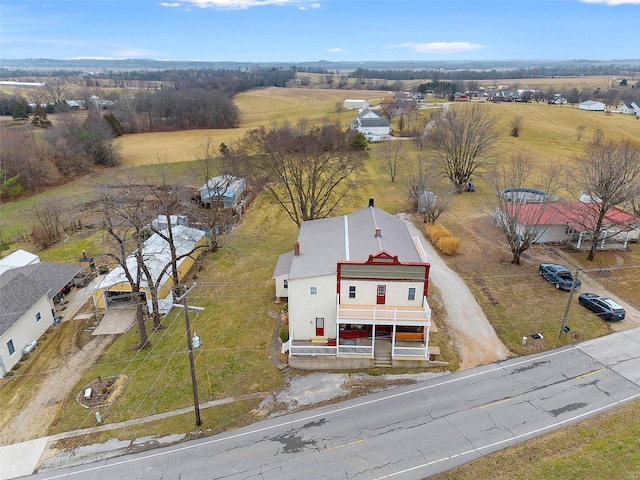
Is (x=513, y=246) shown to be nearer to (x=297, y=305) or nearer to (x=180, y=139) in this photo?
(x=297, y=305)

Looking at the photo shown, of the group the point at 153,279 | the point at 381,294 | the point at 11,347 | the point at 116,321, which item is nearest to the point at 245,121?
the point at 153,279

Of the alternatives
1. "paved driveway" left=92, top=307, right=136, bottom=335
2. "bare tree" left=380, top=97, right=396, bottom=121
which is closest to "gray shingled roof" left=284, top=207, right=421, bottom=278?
"paved driveway" left=92, top=307, right=136, bottom=335

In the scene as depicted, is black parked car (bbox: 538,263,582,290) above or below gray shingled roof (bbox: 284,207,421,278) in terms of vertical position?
below

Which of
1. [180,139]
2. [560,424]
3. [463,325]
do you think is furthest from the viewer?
[180,139]

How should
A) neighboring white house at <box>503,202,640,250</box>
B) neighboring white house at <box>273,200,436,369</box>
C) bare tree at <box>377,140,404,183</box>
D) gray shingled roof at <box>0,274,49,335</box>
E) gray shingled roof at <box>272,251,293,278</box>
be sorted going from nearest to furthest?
1. neighboring white house at <box>273,200,436,369</box>
2. gray shingled roof at <box>0,274,49,335</box>
3. gray shingled roof at <box>272,251,293,278</box>
4. neighboring white house at <box>503,202,640,250</box>
5. bare tree at <box>377,140,404,183</box>

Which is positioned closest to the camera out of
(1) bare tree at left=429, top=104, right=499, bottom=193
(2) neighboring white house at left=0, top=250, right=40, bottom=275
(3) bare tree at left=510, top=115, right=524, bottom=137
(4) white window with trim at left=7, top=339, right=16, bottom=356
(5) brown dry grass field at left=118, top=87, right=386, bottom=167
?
(4) white window with trim at left=7, top=339, right=16, bottom=356

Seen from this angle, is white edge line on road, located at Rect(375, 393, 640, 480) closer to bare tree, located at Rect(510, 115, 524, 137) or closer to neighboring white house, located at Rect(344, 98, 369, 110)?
bare tree, located at Rect(510, 115, 524, 137)

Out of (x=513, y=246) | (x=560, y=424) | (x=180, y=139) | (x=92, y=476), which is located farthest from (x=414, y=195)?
(x=180, y=139)
